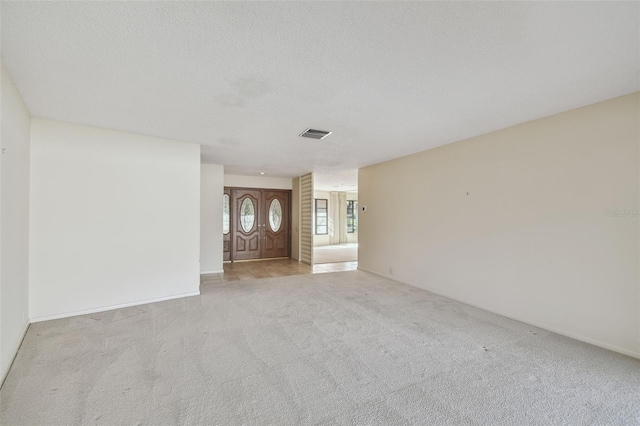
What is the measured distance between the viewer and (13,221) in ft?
8.46

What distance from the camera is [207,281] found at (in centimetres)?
548

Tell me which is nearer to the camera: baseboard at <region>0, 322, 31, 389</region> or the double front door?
baseboard at <region>0, 322, 31, 389</region>

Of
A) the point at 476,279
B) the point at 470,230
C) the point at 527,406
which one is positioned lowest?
the point at 527,406

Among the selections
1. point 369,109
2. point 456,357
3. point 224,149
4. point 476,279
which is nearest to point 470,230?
point 476,279

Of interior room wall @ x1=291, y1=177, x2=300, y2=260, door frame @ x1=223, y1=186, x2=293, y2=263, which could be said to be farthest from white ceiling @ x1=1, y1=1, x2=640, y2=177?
interior room wall @ x1=291, y1=177, x2=300, y2=260

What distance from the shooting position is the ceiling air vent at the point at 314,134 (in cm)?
372

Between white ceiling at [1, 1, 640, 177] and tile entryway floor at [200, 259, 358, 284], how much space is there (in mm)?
3455

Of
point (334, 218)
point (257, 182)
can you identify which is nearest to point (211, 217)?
point (257, 182)

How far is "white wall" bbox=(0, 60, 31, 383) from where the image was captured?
2252 mm

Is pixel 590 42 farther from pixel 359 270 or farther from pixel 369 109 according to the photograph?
pixel 359 270

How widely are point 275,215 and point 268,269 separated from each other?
2088 millimetres

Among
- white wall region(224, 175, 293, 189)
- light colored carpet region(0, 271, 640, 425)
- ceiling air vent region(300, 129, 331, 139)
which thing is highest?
ceiling air vent region(300, 129, 331, 139)

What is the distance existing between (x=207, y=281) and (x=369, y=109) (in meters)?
4.50

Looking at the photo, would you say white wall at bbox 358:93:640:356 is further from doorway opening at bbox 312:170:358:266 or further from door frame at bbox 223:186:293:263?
doorway opening at bbox 312:170:358:266
